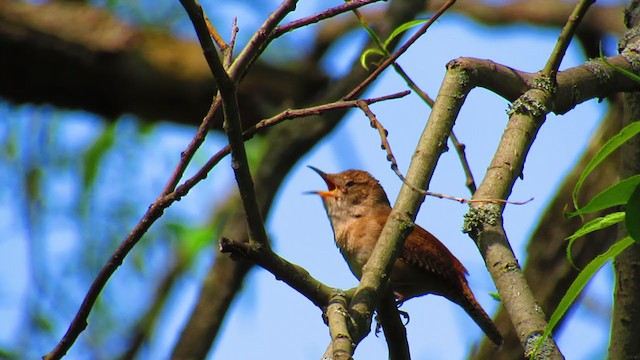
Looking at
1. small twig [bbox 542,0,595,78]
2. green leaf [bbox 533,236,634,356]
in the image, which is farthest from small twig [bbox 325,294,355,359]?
small twig [bbox 542,0,595,78]

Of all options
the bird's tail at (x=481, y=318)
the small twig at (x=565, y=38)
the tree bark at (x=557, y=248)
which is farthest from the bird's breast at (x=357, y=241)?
the small twig at (x=565, y=38)

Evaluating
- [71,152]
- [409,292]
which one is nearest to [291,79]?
[71,152]

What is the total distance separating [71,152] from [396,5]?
3069 millimetres

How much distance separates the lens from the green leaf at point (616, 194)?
5.74 feet

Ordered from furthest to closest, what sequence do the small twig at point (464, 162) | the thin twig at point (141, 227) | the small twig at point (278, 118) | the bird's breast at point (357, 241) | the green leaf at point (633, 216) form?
the bird's breast at point (357, 241) < the small twig at point (464, 162) < the small twig at point (278, 118) < the thin twig at point (141, 227) < the green leaf at point (633, 216)

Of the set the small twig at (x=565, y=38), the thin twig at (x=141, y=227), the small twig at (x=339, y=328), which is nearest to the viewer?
the small twig at (x=339, y=328)

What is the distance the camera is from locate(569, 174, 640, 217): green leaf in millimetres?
1751

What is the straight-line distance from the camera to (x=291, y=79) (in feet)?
24.4

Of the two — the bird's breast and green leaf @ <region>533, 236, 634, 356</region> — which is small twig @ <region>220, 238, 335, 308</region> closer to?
green leaf @ <region>533, 236, 634, 356</region>

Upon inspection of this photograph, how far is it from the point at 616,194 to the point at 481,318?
2769mm

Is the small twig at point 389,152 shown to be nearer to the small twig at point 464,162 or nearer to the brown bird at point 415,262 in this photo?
the small twig at point 464,162

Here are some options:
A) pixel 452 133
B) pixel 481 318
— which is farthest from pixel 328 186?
pixel 452 133

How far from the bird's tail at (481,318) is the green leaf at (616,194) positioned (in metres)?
2.72

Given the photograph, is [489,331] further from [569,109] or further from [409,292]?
[569,109]
